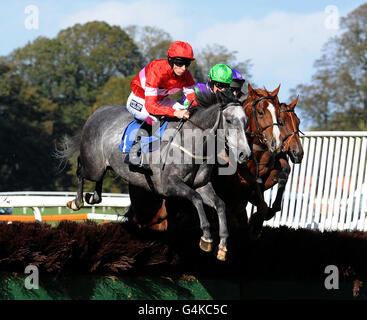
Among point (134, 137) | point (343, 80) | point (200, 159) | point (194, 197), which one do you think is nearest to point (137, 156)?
point (134, 137)

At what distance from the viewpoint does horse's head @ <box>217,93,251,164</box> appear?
16.2 feet

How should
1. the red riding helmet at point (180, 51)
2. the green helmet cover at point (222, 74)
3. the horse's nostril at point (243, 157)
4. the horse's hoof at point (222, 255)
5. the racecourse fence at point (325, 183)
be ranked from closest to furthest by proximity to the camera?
the horse's hoof at point (222, 255)
the horse's nostril at point (243, 157)
the red riding helmet at point (180, 51)
the green helmet cover at point (222, 74)
the racecourse fence at point (325, 183)

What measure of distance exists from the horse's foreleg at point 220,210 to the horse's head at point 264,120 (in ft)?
4.11

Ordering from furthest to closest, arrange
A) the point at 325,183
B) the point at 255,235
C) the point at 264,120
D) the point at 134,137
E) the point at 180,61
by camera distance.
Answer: the point at 325,183 → the point at 264,120 → the point at 255,235 → the point at 134,137 → the point at 180,61

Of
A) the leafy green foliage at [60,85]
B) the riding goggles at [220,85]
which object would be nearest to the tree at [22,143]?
the leafy green foliage at [60,85]

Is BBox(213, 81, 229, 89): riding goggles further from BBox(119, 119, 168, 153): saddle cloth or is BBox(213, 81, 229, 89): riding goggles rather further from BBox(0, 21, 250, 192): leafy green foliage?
BBox(0, 21, 250, 192): leafy green foliage

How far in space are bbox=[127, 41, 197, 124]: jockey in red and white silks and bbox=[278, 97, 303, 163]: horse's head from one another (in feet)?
6.02

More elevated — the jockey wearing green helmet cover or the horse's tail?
the jockey wearing green helmet cover

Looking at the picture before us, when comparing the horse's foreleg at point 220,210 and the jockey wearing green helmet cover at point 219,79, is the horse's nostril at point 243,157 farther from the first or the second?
the jockey wearing green helmet cover at point 219,79

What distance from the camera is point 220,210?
507 cm

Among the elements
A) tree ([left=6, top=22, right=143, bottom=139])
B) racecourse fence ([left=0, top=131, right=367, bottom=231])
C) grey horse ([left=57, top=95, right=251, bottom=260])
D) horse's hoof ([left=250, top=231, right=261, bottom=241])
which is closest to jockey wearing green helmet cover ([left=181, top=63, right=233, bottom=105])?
grey horse ([left=57, top=95, right=251, bottom=260])

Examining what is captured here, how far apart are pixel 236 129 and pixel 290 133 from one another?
236 centimetres

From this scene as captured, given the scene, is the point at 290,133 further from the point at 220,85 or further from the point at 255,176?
the point at 220,85

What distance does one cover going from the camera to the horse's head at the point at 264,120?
20.8 ft
